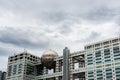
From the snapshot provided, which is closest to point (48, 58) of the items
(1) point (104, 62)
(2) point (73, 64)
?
(2) point (73, 64)

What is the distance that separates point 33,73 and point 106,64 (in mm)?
65207

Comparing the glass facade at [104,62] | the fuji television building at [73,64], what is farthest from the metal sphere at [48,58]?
the glass facade at [104,62]

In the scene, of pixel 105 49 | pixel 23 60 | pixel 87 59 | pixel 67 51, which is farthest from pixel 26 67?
pixel 105 49

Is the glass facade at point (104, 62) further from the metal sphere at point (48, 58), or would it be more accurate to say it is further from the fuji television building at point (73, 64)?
the metal sphere at point (48, 58)

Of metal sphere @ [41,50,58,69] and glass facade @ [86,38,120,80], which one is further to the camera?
metal sphere @ [41,50,58,69]

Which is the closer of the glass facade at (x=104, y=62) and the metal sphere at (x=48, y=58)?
the glass facade at (x=104, y=62)

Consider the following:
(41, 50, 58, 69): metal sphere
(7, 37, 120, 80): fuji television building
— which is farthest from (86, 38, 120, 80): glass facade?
(41, 50, 58, 69): metal sphere

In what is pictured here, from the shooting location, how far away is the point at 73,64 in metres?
174

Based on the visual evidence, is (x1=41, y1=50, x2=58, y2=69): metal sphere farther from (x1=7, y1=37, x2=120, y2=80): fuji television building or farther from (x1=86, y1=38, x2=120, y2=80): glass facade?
(x1=86, y1=38, x2=120, y2=80): glass facade

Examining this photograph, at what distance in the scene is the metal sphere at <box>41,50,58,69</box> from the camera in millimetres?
182750

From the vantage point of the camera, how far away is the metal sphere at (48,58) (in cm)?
18275

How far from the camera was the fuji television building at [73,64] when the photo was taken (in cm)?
15212

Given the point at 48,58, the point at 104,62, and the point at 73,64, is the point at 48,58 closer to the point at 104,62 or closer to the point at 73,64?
the point at 73,64

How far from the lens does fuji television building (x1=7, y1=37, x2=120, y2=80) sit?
499 feet
